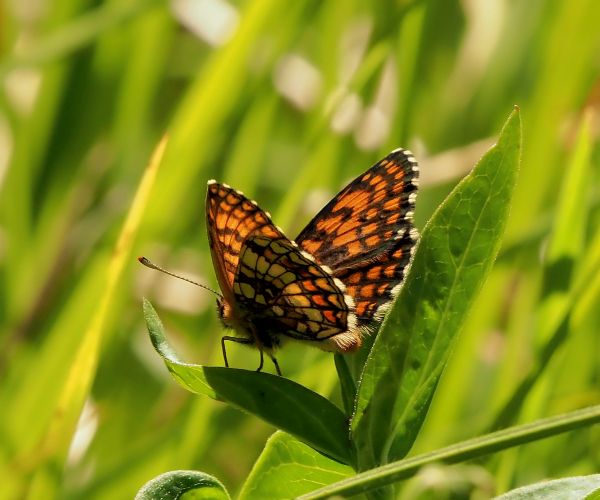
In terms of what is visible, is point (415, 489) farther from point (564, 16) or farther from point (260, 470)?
point (564, 16)

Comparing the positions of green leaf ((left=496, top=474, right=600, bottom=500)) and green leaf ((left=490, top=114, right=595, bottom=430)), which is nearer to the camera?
green leaf ((left=496, top=474, right=600, bottom=500))

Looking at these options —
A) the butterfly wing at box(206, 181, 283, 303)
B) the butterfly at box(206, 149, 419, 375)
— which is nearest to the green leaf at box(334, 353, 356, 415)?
the butterfly at box(206, 149, 419, 375)

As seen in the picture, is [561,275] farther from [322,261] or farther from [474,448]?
[474,448]

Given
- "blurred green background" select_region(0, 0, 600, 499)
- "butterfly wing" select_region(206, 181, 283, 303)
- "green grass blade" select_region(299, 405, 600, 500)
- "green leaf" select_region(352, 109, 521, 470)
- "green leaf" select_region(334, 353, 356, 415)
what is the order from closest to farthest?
"green grass blade" select_region(299, 405, 600, 500) < "green leaf" select_region(352, 109, 521, 470) < "green leaf" select_region(334, 353, 356, 415) < "butterfly wing" select_region(206, 181, 283, 303) < "blurred green background" select_region(0, 0, 600, 499)

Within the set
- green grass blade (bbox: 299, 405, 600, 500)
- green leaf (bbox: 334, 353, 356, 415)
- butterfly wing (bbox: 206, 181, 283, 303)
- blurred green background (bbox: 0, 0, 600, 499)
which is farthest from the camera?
blurred green background (bbox: 0, 0, 600, 499)

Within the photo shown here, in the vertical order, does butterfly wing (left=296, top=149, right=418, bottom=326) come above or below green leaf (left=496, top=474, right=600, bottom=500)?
above

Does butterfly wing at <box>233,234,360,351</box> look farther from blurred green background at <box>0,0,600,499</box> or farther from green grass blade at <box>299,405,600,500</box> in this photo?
green grass blade at <box>299,405,600,500</box>

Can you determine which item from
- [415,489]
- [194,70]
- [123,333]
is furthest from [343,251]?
[194,70]

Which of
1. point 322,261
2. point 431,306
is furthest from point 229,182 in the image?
point 431,306
